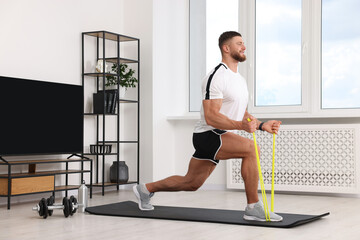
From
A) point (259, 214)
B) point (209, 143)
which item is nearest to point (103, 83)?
point (209, 143)

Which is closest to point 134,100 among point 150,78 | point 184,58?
point 150,78

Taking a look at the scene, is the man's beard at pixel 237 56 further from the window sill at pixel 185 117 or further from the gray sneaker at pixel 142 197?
the window sill at pixel 185 117

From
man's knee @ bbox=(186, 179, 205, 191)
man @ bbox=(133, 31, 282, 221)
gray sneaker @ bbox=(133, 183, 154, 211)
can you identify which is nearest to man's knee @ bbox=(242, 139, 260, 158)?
man @ bbox=(133, 31, 282, 221)

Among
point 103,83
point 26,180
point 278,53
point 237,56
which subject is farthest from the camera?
point 278,53

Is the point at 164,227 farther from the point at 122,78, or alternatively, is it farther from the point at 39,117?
the point at 122,78

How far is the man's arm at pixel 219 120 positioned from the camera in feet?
11.1

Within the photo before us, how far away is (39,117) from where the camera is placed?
486 centimetres

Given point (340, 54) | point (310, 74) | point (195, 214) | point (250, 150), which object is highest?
point (340, 54)

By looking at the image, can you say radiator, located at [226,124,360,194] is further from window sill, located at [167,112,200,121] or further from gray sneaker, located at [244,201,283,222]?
gray sneaker, located at [244,201,283,222]

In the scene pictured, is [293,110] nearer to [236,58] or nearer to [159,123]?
[159,123]

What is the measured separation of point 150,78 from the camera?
612 centimetres

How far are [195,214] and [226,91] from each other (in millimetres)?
947

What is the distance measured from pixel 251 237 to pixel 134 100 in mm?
3323

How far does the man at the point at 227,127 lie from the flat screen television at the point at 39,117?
161cm
